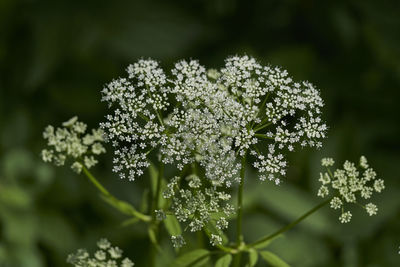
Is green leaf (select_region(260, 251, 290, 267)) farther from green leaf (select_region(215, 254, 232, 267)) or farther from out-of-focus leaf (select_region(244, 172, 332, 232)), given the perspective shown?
out-of-focus leaf (select_region(244, 172, 332, 232))

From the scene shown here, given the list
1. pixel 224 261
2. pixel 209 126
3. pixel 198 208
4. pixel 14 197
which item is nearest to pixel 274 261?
pixel 224 261

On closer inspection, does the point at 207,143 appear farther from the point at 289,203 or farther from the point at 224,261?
the point at 289,203

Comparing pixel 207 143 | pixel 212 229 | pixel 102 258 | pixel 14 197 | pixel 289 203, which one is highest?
pixel 289 203

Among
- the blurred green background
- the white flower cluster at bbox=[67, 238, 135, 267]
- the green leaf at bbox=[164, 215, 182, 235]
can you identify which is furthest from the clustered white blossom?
the blurred green background

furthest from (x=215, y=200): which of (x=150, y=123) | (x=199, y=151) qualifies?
(x=150, y=123)

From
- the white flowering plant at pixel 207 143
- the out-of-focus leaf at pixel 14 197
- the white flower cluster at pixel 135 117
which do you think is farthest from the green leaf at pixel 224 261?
the out-of-focus leaf at pixel 14 197

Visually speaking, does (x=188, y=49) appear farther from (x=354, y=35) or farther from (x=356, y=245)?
(x=356, y=245)
